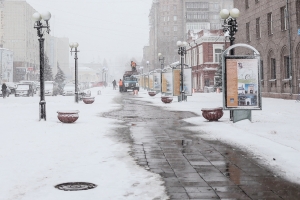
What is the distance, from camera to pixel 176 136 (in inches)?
479

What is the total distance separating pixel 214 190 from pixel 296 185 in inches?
55.1

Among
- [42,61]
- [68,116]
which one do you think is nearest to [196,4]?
[42,61]

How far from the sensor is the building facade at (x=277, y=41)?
30.5 metres

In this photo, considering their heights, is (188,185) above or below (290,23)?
below

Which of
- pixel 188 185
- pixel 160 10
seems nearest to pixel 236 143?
pixel 188 185

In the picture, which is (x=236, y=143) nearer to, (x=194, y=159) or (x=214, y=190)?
(x=194, y=159)

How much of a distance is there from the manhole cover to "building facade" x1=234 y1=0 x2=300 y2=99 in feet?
87.5

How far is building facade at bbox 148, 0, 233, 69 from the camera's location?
133 metres

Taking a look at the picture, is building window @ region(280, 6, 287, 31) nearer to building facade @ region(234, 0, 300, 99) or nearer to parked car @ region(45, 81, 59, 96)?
building facade @ region(234, 0, 300, 99)

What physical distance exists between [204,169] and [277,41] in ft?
93.1

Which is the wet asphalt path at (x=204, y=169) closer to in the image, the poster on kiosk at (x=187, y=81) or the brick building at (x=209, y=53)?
the poster on kiosk at (x=187, y=81)

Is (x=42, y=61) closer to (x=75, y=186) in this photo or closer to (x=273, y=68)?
(x=75, y=186)

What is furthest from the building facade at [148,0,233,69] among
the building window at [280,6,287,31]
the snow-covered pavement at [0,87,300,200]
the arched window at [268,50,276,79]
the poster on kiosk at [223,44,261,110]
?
the snow-covered pavement at [0,87,300,200]

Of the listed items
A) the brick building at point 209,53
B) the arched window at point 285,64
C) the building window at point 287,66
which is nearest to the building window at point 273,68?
the arched window at point 285,64
